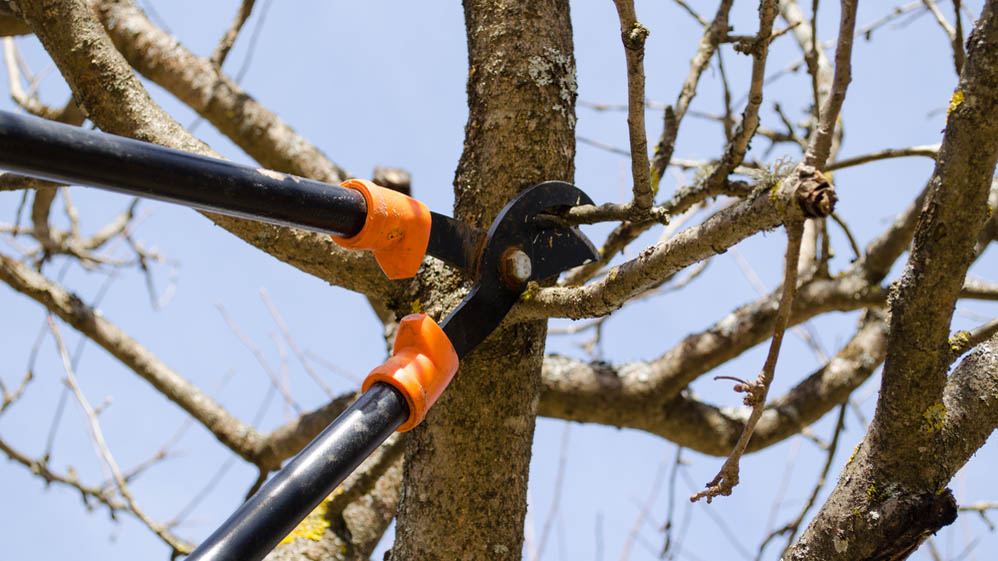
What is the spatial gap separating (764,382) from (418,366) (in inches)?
17.8

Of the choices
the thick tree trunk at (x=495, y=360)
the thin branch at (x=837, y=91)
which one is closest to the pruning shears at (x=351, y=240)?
the thick tree trunk at (x=495, y=360)

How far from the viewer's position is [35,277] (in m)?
2.49

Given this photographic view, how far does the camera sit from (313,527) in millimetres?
1942

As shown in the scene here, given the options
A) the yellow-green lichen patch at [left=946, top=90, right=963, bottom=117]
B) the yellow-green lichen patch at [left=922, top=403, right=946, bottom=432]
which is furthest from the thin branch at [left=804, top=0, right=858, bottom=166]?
the yellow-green lichen patch at [left=922, top=403, right=946, bottom=432]

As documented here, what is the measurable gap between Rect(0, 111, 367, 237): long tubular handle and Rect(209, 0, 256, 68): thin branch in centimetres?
161

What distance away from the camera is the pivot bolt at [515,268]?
127 cm

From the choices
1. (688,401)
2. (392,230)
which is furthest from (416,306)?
(688,401)

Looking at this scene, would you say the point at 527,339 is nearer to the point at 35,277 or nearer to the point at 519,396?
the point at 519,396

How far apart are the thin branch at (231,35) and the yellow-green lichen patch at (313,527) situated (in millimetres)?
1441

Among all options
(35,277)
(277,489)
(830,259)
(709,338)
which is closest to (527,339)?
(277,489)

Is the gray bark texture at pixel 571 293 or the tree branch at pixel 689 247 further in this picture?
the gray bark texture at pixel 571 293

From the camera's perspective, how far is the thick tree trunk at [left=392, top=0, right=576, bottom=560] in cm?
134

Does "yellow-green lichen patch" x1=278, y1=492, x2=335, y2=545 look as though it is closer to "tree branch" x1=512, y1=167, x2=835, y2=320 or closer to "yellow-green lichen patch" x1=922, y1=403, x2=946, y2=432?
"tree branch" x1=512, y1=167, x2=835, y2=320

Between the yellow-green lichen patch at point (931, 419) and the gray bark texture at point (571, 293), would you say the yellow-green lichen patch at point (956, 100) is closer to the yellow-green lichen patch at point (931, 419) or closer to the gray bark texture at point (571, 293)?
the gray bark texture at point (571, 293)
